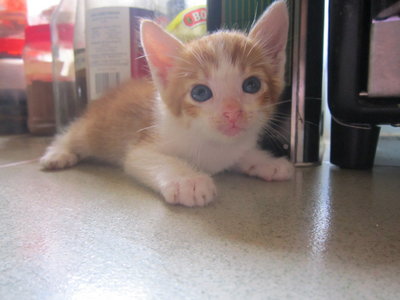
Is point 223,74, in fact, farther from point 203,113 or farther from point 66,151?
point 66,151

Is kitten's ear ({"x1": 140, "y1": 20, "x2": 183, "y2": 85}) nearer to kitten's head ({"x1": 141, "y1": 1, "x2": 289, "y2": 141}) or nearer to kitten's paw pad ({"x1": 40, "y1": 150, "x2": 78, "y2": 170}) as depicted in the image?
kitten's head ({"x1": 141, "y1": 1, "x2": 289, "y2": 141})

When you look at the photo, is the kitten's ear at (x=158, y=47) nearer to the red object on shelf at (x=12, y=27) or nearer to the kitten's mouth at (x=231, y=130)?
the kitten's mouth at (x=231, y=130)

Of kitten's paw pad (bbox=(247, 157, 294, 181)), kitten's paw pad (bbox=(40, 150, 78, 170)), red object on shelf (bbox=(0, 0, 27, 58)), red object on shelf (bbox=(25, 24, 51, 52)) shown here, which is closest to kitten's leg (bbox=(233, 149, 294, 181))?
kitten's paw pad (bbox=(247, 157, 294, 181))

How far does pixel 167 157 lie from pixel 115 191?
0.16 meters

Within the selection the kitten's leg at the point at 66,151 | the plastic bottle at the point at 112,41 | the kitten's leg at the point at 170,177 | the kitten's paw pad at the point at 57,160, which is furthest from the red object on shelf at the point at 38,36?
the kitten's leg at the point at 170,177

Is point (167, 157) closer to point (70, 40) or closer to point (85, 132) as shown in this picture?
point (85, 132)

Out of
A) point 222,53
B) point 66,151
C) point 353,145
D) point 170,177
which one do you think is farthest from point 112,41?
point 353,145

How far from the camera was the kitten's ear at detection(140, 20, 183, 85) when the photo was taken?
778mm

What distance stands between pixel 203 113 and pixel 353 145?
1.45 feet

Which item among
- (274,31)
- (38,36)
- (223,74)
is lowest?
(223,74)

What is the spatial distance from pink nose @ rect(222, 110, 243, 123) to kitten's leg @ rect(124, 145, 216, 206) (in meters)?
0.13

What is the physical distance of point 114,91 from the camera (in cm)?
114

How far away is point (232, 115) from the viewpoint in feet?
2.20

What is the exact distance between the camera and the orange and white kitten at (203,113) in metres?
0.70
